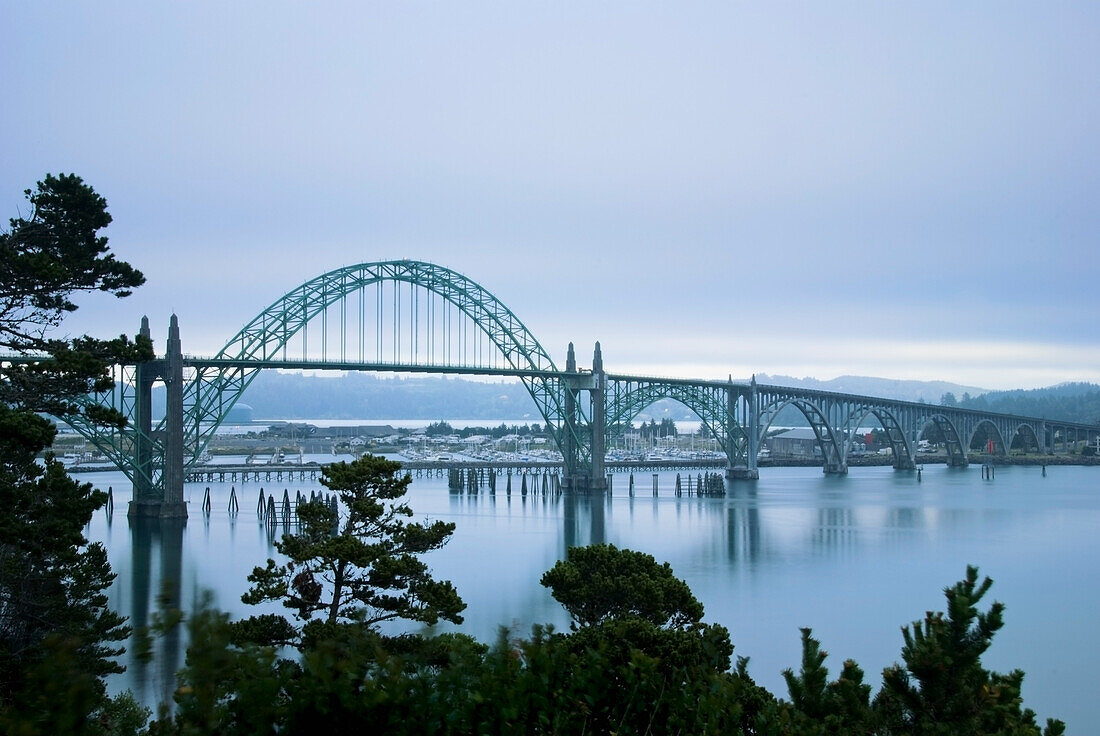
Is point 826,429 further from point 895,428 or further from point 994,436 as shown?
point 994,436

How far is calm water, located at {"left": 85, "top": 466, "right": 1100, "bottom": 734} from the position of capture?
83.2 feet

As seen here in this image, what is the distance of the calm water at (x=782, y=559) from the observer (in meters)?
25.4

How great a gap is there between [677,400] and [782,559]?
4092 centimetres

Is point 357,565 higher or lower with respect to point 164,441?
lower

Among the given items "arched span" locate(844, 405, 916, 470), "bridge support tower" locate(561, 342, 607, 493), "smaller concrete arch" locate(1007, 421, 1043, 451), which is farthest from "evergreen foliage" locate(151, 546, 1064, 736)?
"smaller concrete arch" locate(1007, 421, 1043, 451)

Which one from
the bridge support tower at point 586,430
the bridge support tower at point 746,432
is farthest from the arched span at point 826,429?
the bridge support tower at point 586,430

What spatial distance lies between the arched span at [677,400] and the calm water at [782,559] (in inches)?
234

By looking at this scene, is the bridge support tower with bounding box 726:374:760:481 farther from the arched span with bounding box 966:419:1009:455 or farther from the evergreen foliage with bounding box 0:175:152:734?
the evergreen foliage with bounding box 0:175:152:734

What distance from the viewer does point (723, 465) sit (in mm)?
104938

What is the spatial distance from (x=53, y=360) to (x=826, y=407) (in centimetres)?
8750

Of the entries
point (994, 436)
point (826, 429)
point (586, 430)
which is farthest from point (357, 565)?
point (994, 436)

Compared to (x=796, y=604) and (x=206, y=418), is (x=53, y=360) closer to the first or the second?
(x=796, y=604)

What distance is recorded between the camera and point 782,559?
41125 millimetres

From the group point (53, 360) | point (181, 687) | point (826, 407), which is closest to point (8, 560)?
point (53, 360)
